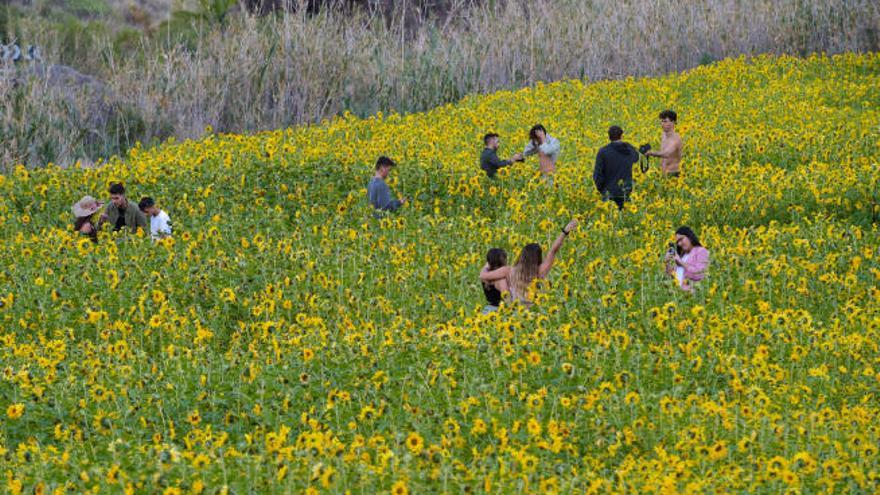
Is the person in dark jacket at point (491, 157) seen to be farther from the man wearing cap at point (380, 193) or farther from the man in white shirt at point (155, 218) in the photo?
the man in white shirt at point (155, 218)

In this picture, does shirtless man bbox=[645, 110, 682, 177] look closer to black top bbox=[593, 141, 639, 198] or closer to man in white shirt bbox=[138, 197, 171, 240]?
black top bbox=[593, 141, 639, 198]

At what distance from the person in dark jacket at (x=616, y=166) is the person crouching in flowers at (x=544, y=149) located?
1007mm

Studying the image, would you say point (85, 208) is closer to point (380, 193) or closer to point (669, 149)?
point (380, 193)

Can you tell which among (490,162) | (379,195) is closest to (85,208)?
(379,195)

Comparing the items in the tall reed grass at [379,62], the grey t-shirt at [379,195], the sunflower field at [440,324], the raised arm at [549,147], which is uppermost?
the tall reed grass at [379,62]

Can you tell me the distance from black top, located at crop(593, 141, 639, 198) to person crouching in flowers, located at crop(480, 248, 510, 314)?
4561 mm

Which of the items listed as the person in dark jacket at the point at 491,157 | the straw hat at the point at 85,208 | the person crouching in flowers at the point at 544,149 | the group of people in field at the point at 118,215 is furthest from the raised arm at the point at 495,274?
the straw hat at the point at 85,208

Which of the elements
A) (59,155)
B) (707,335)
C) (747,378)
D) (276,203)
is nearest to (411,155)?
(276,203)

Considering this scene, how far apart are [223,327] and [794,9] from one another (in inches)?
822

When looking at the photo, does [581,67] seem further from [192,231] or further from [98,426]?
[98,426]

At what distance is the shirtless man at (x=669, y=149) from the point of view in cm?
1691

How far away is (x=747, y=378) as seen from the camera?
947cm

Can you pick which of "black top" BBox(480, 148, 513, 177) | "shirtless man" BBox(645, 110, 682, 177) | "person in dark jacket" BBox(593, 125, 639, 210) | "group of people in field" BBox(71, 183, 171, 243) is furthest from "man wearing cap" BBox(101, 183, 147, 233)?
"shirtless man" BBox(645, 110, 682, 177)

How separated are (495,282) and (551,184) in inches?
216
